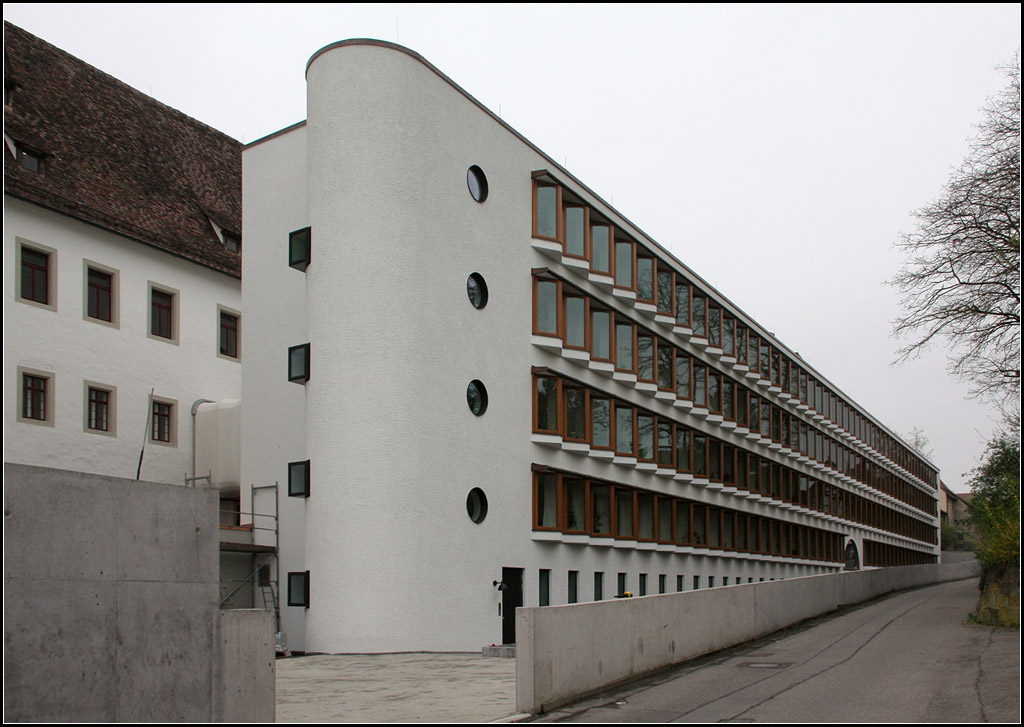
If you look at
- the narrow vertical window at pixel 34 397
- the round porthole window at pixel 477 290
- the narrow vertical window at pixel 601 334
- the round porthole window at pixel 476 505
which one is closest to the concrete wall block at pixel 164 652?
the round porthole window at pixel 476 505

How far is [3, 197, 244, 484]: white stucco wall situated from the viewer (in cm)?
3212

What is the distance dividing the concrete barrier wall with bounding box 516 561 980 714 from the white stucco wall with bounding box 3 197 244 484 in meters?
20.2

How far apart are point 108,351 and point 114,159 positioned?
7616mm

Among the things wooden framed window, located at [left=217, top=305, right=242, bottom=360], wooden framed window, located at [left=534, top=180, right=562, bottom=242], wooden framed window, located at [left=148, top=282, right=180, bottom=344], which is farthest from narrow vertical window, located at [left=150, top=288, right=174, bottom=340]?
wooden framed window, located at [left=534, top=180, right=562, bottom=242]

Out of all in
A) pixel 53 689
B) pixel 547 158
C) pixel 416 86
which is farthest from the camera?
pixel 547 158

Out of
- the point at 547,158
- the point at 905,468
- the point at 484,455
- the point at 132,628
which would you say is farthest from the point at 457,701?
the point at 905,468

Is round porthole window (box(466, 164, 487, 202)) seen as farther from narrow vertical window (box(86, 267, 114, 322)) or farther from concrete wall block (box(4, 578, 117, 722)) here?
concrete wall block (box(4, 578, 117, 722))

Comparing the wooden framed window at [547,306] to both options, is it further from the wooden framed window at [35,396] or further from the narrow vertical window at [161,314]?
the wooden framed window at [35,396]

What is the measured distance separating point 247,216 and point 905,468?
7046cm

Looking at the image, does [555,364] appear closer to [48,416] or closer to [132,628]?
[48,416]

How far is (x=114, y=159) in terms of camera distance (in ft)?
125

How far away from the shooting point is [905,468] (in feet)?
287

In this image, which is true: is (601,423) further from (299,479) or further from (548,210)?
(299,479)

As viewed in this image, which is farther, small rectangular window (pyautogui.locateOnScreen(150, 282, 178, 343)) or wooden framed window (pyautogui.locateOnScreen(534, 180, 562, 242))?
small rectangular window (pyautogui.locateOnScreen(150, 282, 178, 343))
